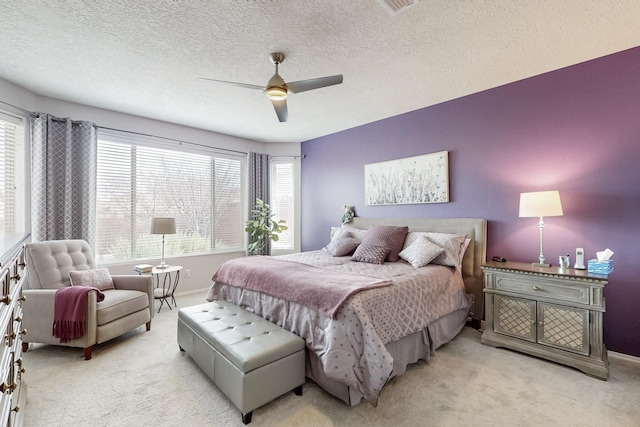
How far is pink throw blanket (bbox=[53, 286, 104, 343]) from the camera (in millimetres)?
2531

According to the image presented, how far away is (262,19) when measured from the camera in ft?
7.01

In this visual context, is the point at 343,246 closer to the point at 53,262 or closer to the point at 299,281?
the point at 299,281

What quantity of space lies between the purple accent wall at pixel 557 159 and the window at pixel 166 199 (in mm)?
3125

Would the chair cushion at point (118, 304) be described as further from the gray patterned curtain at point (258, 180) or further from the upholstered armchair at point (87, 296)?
the gray patterned curtain at point (258, 180)

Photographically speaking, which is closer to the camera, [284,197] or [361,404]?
[361,404]

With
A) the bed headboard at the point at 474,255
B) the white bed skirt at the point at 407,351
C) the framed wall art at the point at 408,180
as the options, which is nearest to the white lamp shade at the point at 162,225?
the white bed skirt at the point at 407,351

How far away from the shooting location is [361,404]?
1952 millimetres

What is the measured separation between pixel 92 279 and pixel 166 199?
1.84m

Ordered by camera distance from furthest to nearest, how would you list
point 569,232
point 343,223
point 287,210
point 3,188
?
point 287,210 < point 343,223 < point 3,188 < point 569,232

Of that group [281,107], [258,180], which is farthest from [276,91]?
[258,180]

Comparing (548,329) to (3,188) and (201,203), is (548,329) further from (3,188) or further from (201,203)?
(3,188)

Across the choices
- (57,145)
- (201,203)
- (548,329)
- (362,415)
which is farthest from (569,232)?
(57,145)

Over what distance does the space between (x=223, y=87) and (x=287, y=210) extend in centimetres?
301

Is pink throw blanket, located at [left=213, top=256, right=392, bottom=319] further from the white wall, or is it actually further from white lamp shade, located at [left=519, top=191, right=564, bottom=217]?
the white wall
